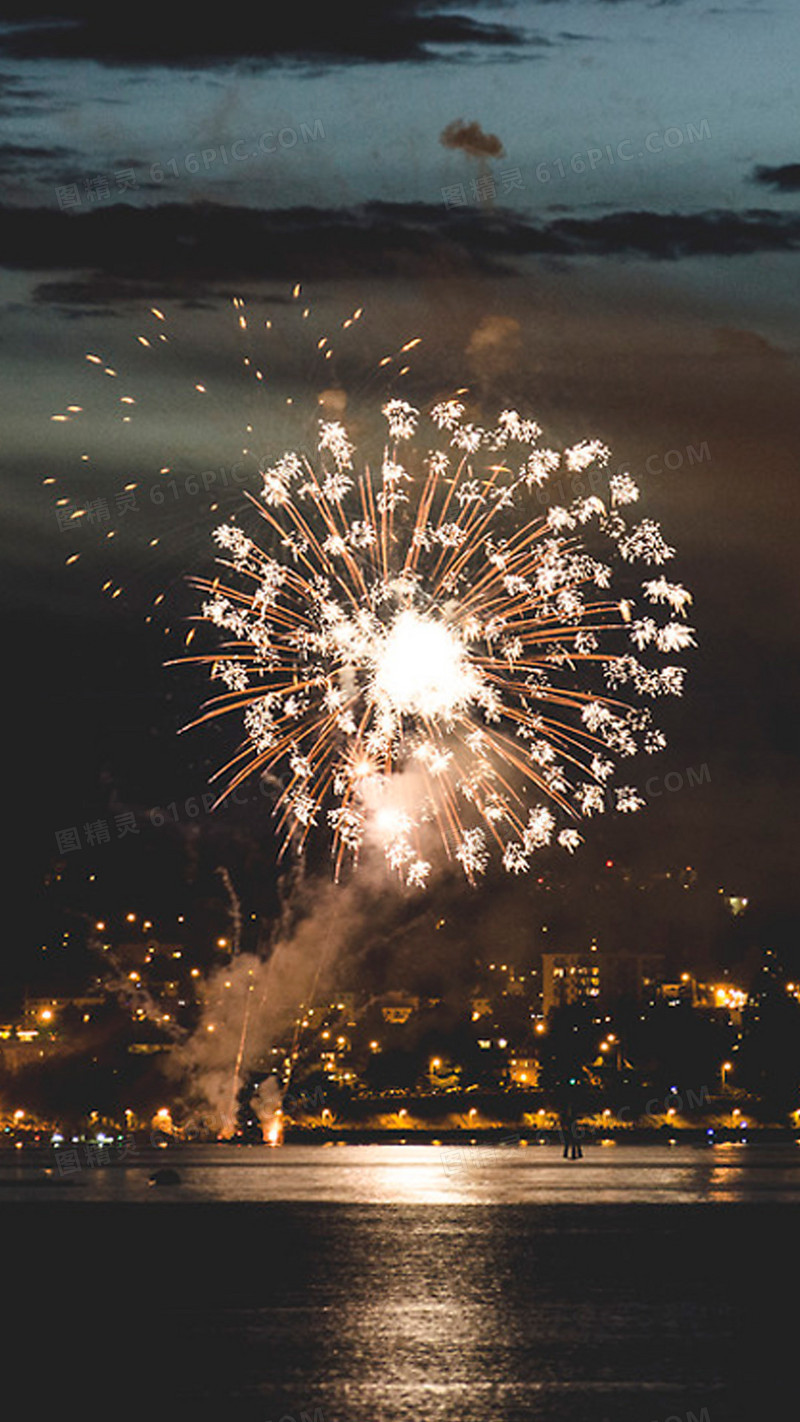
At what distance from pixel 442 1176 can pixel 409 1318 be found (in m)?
71.7

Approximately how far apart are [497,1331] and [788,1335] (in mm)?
5521

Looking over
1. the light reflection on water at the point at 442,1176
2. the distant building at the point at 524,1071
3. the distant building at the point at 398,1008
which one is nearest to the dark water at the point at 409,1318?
the light reflection on water at the point at 442,1176

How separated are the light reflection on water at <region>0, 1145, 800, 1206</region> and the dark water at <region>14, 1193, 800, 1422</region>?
17.3 meters

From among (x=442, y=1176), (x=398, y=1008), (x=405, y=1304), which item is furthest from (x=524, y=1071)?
(x=405, y=1304)

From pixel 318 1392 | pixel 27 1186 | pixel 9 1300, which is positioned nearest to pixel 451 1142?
pixel 27 1186

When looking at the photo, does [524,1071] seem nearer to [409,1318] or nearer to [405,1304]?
[405,1304]

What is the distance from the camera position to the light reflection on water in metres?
92.1

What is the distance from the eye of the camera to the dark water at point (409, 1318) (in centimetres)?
3384

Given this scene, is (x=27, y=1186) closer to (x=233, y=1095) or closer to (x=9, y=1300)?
(x=9, y=1300)

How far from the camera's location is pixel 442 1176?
114500mm

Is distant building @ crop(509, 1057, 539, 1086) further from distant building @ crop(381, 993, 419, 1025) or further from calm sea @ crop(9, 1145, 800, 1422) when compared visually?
calm sea @ crop(9, 1145, 800, 1422)

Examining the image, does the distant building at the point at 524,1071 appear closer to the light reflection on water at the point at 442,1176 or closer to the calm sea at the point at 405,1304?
the light reflection on water at the point at 442,1176

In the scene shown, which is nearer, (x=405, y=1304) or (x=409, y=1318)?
(x=409, y=1318)

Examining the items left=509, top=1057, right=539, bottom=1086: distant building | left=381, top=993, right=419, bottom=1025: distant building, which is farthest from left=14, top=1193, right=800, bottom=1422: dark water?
left=381, top=993, right=419, bottom=1025: distant building
